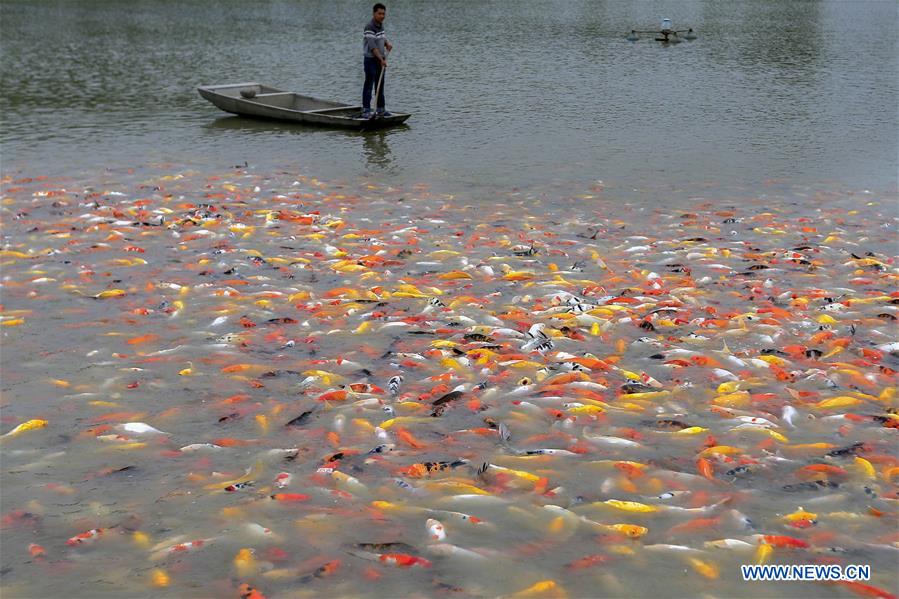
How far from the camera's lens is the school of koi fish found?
Answer: 675cm

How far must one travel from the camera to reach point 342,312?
478 inches

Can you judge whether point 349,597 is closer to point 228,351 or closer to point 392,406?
point 392,406

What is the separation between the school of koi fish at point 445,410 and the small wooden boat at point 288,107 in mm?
11121

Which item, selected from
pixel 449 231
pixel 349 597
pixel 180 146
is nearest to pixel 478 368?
pixel 349 597

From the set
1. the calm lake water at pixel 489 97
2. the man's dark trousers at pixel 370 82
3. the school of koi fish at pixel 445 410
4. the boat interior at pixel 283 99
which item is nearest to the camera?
the school of koi fish at pixel 445 410

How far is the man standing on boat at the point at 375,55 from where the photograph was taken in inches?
1060

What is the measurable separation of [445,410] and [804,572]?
3.83 metres

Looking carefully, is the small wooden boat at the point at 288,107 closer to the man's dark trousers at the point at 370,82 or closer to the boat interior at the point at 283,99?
the boat interior at the point at 283,99

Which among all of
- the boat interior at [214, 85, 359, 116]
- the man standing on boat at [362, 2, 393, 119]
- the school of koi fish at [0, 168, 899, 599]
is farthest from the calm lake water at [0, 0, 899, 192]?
the school of koi fish at [0, 168, 899, 599]

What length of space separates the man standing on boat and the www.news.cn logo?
22353 mm

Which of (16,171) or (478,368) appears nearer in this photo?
(478,368)

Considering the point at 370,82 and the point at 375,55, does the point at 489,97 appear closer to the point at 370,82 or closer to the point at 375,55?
the point at 370,82

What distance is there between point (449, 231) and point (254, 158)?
29.9ft

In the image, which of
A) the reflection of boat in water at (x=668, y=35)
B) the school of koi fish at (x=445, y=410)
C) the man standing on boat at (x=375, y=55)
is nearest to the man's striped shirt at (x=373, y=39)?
the man standing on boat at (x=375, y=55)
